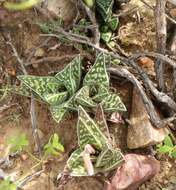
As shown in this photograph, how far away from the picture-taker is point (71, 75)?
192 centimetres

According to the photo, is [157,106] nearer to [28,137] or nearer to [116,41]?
[116,41]

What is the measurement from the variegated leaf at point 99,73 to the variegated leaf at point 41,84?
0.15m

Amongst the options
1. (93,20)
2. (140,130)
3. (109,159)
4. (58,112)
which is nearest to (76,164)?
(109,159)

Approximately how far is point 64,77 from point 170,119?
1.82 feet

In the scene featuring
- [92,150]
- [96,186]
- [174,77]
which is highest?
[174,77]

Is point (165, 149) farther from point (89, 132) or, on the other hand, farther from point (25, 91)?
point (25, 91)

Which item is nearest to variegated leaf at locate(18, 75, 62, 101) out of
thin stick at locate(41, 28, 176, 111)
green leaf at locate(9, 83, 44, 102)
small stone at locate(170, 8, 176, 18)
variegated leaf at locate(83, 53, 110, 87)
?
green leaf at locate(9, 83, 44, 102)

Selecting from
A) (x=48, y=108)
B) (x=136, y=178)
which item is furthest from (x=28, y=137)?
(x=136, y=178)

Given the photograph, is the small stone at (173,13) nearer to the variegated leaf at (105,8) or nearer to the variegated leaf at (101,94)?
the variegated leaf at (105,8)

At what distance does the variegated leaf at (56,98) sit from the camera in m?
1.86

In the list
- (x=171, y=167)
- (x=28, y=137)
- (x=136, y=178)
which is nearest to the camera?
(x=136, y=178)

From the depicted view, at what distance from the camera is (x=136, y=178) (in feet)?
5.81

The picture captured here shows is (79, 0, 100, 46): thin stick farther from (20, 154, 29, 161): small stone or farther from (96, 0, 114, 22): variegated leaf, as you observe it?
(20, 154, 29, 161): small stone

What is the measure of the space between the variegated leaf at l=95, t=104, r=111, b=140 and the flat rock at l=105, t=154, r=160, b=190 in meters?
0.15
